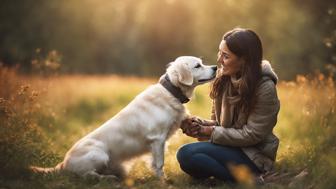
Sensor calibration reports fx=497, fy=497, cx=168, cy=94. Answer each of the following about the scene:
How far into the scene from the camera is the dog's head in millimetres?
5484

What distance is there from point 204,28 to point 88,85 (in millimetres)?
14793

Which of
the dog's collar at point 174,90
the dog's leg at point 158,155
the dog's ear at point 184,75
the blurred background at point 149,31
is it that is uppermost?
the dog's ear at point 184,75

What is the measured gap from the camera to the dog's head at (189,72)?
216 inches

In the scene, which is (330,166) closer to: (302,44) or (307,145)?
(307,145)

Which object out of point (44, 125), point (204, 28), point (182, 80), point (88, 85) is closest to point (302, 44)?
point (204, 28)

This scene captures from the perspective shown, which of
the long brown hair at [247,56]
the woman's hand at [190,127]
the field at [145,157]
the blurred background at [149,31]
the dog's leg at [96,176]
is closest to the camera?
the long brown hair at [247,56]

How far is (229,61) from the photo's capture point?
482 cm

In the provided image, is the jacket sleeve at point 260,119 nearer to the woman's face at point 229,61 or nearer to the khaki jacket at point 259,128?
the khaki jacket at point 259,128

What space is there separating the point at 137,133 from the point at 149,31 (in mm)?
29301

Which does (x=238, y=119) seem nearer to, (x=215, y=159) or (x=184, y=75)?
(x=215, y=159)

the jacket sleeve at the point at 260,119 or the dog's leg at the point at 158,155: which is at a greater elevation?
the jacket sleeve at the point at 260,119

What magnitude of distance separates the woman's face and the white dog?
659 millimetres

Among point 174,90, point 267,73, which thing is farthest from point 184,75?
point 267,73

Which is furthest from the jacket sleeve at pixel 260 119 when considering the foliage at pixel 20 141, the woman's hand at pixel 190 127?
the foliage at pixel 20 141
